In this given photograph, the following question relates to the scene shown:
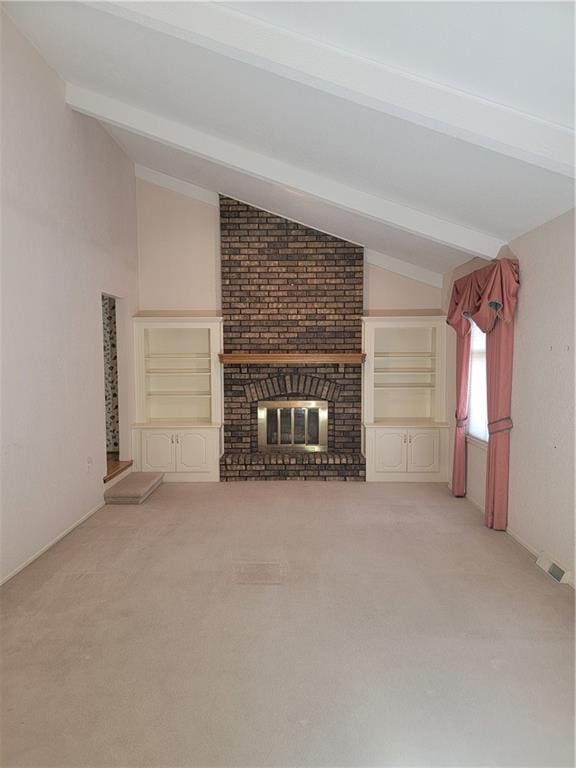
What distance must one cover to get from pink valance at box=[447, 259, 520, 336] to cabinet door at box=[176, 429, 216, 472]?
10.4ft

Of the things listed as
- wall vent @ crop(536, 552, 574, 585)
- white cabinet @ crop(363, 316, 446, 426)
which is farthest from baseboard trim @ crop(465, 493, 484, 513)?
wall vent @ crop(536, 552, 574, 585)

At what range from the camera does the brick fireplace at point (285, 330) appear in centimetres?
633

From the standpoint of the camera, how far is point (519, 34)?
7.01 feet

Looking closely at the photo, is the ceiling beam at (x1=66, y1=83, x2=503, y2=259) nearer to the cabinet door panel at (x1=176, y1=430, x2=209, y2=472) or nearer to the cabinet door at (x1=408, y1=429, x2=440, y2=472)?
the cabinet door at (x1=408, y1=429, x2=440, y2=472)

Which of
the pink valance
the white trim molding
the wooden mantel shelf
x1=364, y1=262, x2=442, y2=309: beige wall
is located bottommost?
the wooden mantel shelf

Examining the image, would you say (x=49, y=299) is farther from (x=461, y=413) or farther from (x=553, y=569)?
(x=553, y=569)

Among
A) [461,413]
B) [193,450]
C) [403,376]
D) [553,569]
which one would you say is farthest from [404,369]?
[553,569]

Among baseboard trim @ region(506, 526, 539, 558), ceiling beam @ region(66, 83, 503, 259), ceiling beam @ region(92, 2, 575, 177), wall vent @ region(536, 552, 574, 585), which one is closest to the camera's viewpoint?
ceiling beam @ region(92, 2, 575, 177)

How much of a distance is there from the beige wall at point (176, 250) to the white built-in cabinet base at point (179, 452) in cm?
154

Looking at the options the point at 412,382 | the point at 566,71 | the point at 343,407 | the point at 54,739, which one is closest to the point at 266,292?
the point at 343,407

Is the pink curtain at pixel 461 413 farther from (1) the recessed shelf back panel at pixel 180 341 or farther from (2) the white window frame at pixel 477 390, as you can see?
(1) the recessed shelf back panel at pixel 180 341

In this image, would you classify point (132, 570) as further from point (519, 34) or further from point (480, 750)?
point (519, 34)

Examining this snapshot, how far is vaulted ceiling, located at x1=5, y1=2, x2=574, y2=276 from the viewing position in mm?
2305

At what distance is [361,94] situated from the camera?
8.85 feet
